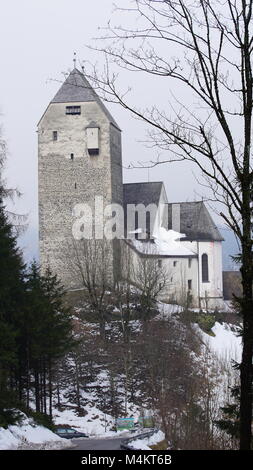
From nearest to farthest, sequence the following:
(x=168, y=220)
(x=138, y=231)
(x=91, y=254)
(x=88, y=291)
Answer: (x=88, y=291), (x=91, y=254), (x=138, y=231), (x=168, y=220)

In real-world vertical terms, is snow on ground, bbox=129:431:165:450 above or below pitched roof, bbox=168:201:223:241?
below

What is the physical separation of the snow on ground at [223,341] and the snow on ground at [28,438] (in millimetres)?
18535

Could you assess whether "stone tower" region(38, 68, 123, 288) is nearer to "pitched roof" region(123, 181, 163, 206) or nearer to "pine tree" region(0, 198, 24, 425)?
"pitched roof" region(123, 181, 163, 206)

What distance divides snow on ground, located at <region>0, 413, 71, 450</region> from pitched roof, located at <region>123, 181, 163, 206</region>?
34153 mm

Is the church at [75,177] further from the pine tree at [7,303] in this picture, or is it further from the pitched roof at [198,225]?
the pine tree at [7,303]

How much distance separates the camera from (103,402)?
3453cm

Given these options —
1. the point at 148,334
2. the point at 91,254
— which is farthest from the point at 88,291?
the point at 148,334

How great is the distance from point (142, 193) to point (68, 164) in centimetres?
696

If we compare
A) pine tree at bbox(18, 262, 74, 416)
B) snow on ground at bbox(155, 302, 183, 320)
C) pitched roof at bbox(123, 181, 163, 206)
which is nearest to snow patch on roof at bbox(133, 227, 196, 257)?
pitched roof at bbox(123, 181, 163, 206)

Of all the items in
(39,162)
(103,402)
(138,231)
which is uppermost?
(39,162)

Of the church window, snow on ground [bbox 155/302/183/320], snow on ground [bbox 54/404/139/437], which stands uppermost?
the church window

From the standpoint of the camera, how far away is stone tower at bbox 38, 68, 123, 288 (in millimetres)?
50375
